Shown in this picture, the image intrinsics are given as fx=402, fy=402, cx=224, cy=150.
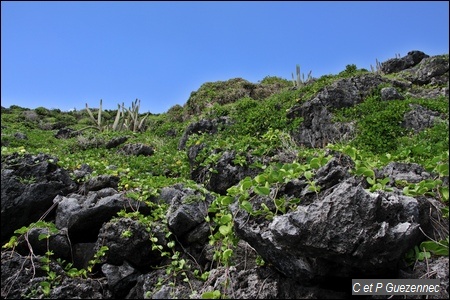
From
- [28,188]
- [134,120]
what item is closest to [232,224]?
[28,188]

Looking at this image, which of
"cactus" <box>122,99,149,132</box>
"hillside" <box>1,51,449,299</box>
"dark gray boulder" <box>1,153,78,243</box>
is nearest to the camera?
"hillside" <box>1,51,449,299</box>

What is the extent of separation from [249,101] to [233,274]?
1127 centimetres

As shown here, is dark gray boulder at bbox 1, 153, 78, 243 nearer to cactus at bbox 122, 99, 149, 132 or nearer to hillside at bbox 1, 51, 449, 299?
hillside at bbox 1, 51, 449, 299

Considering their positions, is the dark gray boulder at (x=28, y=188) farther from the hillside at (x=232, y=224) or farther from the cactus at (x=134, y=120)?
the cactus at (x=134, y=120)

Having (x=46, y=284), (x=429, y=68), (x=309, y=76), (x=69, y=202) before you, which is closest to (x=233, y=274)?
(x=46, y=284)

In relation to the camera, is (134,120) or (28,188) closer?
(28,188)

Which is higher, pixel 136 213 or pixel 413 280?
pixel 136 213

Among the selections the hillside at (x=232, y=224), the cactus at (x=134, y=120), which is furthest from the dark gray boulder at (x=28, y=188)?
the cactus at (x=134, y=120)

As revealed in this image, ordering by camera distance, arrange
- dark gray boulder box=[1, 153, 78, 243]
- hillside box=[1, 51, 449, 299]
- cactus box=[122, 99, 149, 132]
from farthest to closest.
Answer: cactus box=[122, 99, 149, 132], dark gray boulder box=[1, 153, 78, 243], hillside box=[1, 51, 449, 299]

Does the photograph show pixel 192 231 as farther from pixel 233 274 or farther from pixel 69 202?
pixel 69 202

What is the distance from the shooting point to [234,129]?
1466cm

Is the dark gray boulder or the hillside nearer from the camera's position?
the hillside

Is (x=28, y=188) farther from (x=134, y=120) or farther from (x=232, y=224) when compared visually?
(x=134, y=120)

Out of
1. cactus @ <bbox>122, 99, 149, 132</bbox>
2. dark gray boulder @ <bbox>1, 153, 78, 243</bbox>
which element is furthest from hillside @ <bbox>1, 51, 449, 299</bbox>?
cactus @ <bbox>122, 99, 149, 132</bbox>
